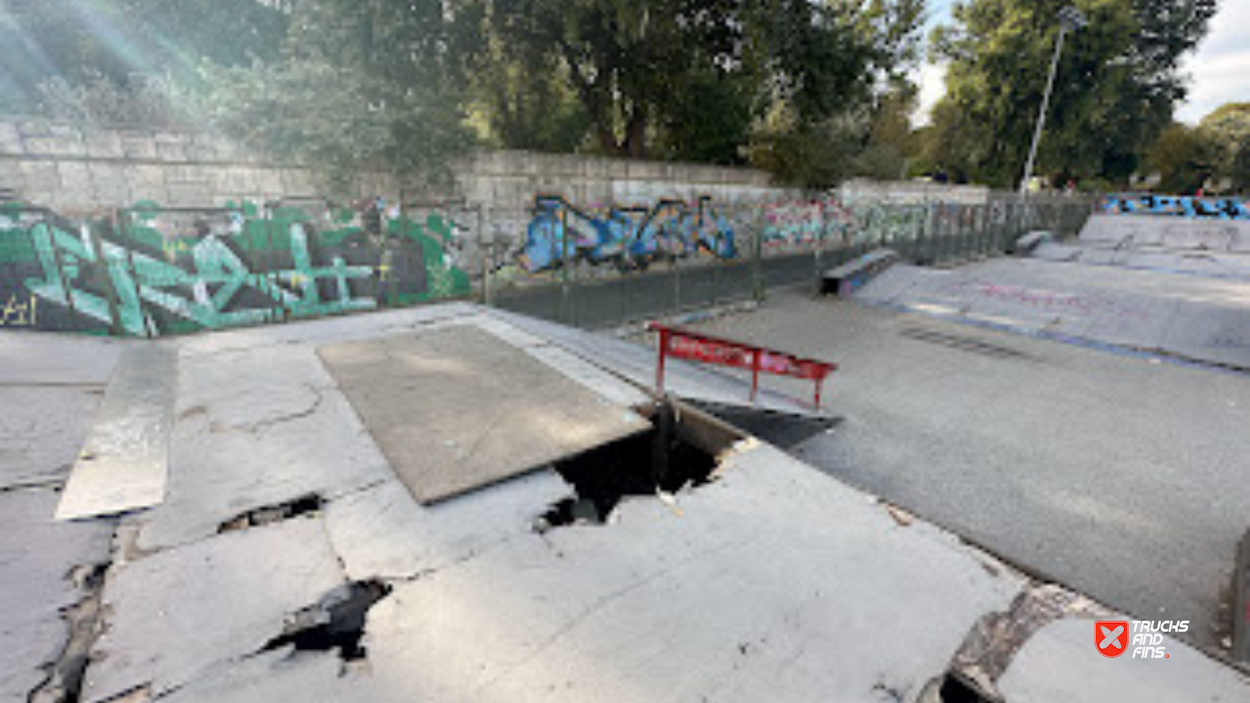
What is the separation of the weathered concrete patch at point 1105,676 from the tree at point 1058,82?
3448cm

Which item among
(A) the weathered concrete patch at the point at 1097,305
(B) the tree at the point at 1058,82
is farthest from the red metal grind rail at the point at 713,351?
(B) the tree at the point at 1058,82

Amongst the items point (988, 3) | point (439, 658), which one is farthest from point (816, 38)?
point (988, 3)

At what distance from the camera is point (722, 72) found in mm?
15773

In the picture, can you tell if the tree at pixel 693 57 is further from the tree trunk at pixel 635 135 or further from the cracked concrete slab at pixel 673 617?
the cracked concrete slab at pixel 673 617

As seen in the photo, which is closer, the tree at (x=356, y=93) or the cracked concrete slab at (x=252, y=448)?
the cracked concrete slab at (x=252, y=448)

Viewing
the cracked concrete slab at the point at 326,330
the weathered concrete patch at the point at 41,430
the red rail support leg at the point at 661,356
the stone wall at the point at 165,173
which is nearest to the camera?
the weathered concrete patch at the point at 41,430

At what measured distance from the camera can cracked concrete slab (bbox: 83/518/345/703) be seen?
2.08 meters

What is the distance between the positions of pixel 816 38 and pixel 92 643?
18.5 meters

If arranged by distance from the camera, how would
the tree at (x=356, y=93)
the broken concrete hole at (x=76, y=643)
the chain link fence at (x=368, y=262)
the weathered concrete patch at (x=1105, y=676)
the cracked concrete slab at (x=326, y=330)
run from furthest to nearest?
1. the tree at (x=356, y=93)
2. the chain link fence at (x=368, y=262)
3. the cracked concrete slab at (x=326, y=330)
4. the weathered concrete patch at (x=1105, y=676)
5. the broken concrete hole at (x=76, y=643)

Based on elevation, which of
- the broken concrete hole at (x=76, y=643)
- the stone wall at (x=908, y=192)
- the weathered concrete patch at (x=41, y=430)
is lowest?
the broken concrete hole at (x=76, y=643)

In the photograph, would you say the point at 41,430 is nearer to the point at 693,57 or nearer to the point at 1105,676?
the point at 1105,676

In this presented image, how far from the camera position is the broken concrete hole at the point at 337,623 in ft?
7.30

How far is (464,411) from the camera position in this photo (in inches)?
177

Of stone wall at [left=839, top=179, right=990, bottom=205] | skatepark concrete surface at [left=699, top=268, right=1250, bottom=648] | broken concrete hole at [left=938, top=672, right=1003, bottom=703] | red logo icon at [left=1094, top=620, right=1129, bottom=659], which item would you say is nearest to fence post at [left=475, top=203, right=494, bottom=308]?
skatepark concrete surface at [left=699, top=268, right=1250, bottom=648]
